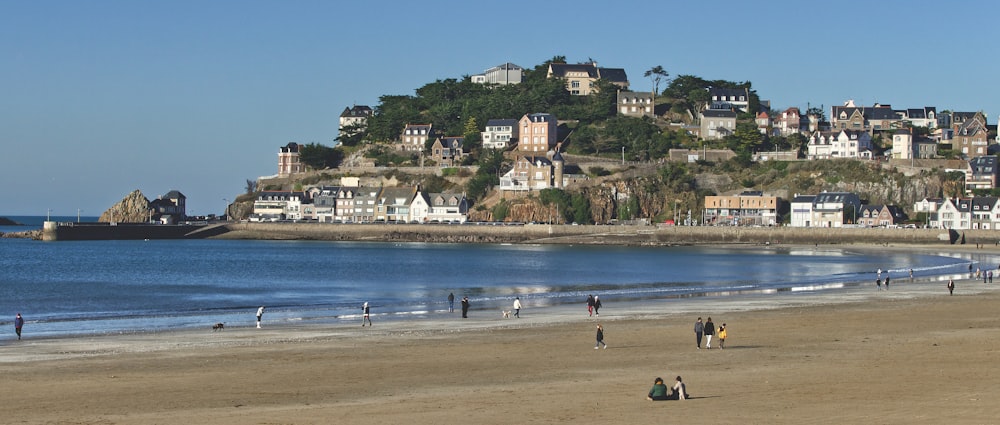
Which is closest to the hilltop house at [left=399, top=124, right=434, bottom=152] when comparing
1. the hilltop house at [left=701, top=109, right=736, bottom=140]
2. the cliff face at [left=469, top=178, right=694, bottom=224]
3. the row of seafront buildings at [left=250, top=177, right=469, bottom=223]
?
the row of seafront buildings at [left=250, top=177, right=469, bottom=223]

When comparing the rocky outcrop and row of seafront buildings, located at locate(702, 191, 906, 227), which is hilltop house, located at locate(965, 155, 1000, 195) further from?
the rocky outcrop

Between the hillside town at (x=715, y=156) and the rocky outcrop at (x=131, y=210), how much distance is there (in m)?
13.0

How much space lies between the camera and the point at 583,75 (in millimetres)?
122562

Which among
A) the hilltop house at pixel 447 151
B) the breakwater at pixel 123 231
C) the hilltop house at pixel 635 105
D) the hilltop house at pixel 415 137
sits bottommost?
the breakwater at pixel 123 231

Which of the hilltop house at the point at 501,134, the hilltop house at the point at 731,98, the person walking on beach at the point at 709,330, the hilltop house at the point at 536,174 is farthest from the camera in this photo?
the hilltop house at the point at 731,98

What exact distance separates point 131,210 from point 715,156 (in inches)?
2434

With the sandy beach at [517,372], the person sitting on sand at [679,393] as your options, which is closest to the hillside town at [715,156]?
the sandy beach at [517,372]

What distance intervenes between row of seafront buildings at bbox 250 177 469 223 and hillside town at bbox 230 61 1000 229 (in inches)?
4.0

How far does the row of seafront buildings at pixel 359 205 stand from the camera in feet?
332

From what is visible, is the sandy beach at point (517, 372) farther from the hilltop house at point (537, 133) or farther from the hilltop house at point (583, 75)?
the hilltop house at point (583, 75)

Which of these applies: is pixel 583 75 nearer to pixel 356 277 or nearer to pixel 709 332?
pixel 356 277

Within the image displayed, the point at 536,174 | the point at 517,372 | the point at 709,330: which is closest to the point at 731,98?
the point at 536,174

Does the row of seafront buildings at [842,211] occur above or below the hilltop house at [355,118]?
below

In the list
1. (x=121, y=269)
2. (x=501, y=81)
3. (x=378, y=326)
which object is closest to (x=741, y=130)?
(x=501, y=81)
